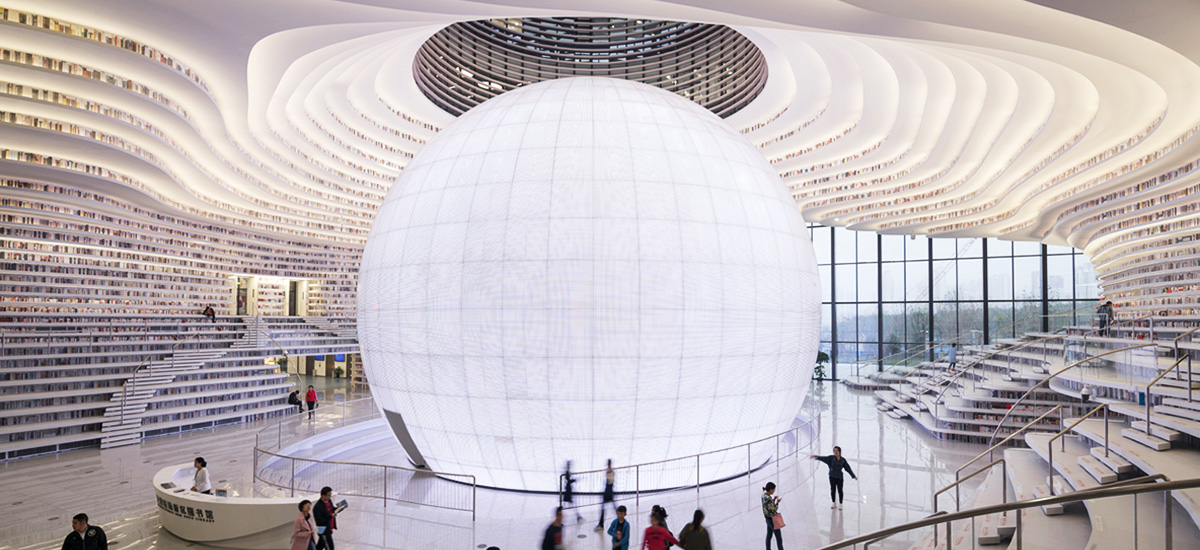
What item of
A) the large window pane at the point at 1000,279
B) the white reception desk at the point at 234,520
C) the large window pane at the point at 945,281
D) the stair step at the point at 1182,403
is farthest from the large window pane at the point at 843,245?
the white reception desk at the point at 234,520

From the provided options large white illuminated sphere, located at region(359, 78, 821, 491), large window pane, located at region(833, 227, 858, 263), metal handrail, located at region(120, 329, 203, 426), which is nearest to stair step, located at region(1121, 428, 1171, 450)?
large white illuminated sphere, located at region(359, 78, 821, 491)

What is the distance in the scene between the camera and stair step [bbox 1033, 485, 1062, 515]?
8164mm

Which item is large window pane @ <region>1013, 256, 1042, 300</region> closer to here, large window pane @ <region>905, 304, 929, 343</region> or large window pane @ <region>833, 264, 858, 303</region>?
large window pane @ <region>905, 304, 929, 343</region>

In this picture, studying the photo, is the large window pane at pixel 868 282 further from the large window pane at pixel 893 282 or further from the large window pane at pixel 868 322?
the large window pane at pixel 868 322

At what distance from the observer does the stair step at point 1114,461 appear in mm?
8297

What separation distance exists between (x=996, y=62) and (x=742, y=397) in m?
10.1

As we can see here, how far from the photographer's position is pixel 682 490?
457 inches

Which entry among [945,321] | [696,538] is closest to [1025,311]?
[945,321]

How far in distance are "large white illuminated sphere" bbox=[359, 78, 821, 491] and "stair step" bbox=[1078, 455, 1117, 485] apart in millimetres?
4623

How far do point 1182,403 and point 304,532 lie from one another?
483 inches

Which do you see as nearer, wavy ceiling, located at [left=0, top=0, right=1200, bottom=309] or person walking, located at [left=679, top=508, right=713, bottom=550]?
person walking, located at [left=679, top=508, right=713, bottom=550]

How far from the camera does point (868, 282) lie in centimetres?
3609

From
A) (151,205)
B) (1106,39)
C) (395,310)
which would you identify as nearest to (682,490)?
(395,310)

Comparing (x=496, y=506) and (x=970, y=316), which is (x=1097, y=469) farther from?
(x=970, y=316)
